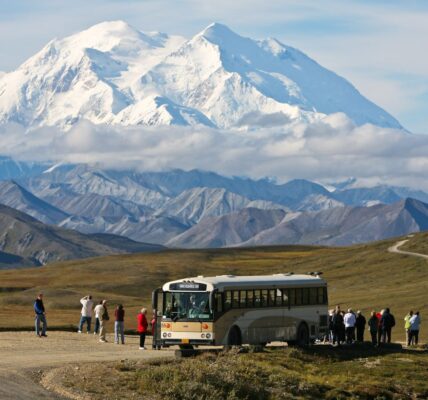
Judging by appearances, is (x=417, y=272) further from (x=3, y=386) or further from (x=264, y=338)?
(x=3, y=386)

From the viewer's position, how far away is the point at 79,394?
42656 mm

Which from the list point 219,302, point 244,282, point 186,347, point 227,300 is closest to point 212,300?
point 219,302

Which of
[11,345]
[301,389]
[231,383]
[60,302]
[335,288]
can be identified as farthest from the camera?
[335,288]

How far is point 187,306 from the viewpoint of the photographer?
59.2 m

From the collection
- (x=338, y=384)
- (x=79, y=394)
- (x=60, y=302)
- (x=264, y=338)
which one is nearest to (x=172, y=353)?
(x=264, y=338)

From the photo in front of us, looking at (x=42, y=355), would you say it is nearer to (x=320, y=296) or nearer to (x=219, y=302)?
(x=219, y=302)

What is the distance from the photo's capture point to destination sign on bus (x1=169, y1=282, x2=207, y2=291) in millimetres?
59312

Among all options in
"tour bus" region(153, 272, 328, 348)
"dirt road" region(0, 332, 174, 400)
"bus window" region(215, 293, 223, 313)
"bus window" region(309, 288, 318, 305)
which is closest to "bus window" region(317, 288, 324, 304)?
"bus window" region(309, 288, 318, 305)

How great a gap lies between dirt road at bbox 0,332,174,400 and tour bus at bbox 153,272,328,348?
2.01 metres

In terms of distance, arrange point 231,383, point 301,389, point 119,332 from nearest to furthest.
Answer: point 231,383 → point 301,389 → point 119,332

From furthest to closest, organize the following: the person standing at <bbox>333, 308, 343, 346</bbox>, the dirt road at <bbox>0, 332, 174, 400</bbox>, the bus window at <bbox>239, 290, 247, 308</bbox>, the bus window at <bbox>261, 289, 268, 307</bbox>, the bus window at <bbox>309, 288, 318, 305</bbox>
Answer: the person standing at <bbox>333, 308, 343, 346</bbox> < the bus window at <bbox>309, 288, 318, 305</bbox> < the bus window at <bbox>261, 289, 268, 307</bbox> < the bus window at <bbox>239, 290, 247, 308</bbox> < the dirt road at <bbox>0, 332, 174, 400</bbox>

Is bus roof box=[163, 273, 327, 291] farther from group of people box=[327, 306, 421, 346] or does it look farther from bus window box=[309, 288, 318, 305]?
group of people box=[327, 306, 421, 346]

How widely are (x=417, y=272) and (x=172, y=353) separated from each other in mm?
127094

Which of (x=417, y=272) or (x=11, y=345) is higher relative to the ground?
(x=417, y=272)
